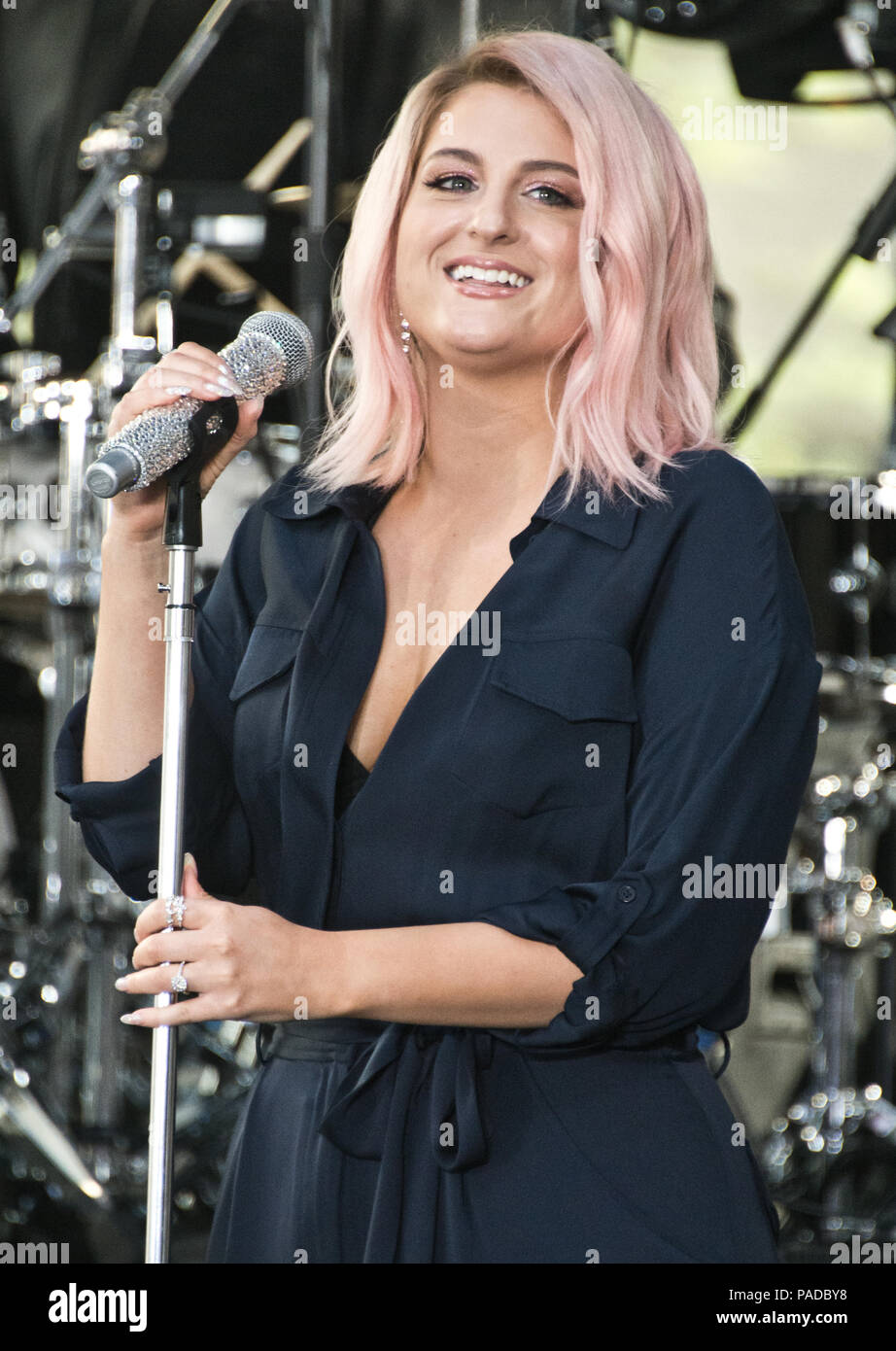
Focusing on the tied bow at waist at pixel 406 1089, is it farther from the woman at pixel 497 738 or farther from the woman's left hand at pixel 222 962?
the woman's left hand at pixel 222 962

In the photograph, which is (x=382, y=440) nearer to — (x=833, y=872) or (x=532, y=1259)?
(x=532, y=1259)

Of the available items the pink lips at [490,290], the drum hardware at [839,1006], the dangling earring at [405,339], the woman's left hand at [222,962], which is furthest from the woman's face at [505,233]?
the drum hardware at [839,1006]

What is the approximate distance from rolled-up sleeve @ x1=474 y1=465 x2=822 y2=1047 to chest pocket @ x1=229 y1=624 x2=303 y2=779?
0.25 m

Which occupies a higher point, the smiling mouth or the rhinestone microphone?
the smiling mouth

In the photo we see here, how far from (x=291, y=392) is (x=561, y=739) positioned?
8.21ft

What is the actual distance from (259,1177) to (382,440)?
65 centimetres

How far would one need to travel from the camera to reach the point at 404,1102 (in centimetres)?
121

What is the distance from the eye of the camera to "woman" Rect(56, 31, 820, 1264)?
3.78 feet

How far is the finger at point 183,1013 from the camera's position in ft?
3.50

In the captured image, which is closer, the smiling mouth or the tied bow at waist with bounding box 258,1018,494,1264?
the tied bow at waist with bounding box 258,1018,494,1264

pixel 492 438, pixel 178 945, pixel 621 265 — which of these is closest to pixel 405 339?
pixel 492 438

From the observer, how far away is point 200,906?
110 centimetres

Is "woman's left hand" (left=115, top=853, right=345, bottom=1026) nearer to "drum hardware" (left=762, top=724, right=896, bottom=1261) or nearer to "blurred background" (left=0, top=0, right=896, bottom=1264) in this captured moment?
"blurred background" (left=0, top=0, right=896, bottom=1264)

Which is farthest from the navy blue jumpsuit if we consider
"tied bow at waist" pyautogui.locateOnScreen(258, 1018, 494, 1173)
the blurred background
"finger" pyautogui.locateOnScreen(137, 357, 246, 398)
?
Result: the blurred background
